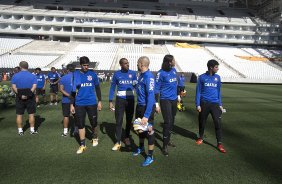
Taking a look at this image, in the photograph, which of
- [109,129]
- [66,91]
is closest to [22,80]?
[66,91]

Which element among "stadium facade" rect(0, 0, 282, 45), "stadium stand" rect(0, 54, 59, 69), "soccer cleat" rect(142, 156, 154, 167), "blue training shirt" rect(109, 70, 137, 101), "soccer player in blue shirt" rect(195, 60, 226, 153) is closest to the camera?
"soccer cleat" rect(142, 156, 154, 167)

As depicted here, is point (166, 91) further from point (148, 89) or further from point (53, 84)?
point (53, 84)

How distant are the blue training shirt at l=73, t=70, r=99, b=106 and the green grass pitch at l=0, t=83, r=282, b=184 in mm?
1282

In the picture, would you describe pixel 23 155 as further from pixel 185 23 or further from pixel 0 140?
pixel 185 23

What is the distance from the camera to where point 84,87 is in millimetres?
5898

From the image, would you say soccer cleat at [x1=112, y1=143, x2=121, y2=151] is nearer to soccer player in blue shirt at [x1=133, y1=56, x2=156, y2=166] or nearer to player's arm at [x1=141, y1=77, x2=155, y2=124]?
soccer player in blue shirt at [x1=133, y1=56, x2=156, y2=166]

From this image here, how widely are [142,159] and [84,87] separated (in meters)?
2.19

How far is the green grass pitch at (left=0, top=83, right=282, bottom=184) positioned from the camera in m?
4.73

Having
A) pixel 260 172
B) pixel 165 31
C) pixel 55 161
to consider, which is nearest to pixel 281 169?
pixel 260 172

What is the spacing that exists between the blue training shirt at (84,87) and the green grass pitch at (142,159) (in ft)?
4.21

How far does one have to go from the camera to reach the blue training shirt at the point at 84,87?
584 cm

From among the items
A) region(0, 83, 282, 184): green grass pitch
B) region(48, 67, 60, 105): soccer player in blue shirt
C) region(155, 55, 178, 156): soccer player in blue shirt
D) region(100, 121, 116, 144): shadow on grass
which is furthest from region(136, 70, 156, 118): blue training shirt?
region(48, 67, 60, 105): soccer player in blue shirt

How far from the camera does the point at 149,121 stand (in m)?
5.27

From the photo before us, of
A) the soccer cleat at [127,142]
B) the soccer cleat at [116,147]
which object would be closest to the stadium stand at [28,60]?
the soccer cleat at [127,142]
